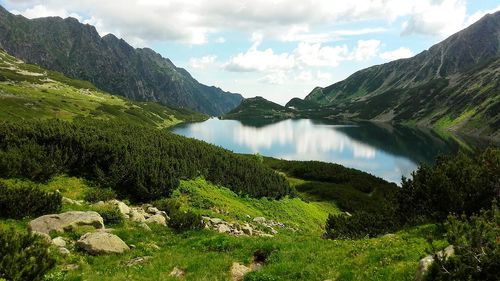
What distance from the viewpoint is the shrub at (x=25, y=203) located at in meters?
22.5

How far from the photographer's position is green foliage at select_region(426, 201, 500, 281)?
992 cm

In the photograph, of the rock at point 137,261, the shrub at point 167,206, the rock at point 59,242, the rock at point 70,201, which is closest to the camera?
the rock at point 137,261

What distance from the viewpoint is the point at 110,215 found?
24.9 metres

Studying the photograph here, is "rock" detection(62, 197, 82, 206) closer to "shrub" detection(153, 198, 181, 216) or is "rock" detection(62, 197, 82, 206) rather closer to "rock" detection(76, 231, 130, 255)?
"shrub" detection(153, 198, 181, 216)

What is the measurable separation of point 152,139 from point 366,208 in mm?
32091

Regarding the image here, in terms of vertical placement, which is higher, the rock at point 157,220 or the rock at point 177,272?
the rock at point 177,272

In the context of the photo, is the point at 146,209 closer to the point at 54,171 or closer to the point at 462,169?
the point at 54,171

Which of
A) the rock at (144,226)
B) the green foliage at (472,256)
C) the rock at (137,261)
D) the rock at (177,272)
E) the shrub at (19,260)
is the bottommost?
the rock at (144,226)

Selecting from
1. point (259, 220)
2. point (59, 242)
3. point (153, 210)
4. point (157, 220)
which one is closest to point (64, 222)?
point (59, 242)

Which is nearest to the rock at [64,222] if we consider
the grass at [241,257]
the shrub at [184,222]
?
the grass at [241,257]

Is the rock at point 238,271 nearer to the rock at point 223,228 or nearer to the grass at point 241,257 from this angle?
the grass at point 241,257

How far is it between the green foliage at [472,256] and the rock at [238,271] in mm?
8208

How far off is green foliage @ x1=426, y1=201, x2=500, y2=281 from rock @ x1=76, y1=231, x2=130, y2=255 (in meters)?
14.6

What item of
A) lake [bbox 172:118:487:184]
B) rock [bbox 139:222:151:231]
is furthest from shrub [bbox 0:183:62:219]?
lake [bbox 172:118:487:184]
